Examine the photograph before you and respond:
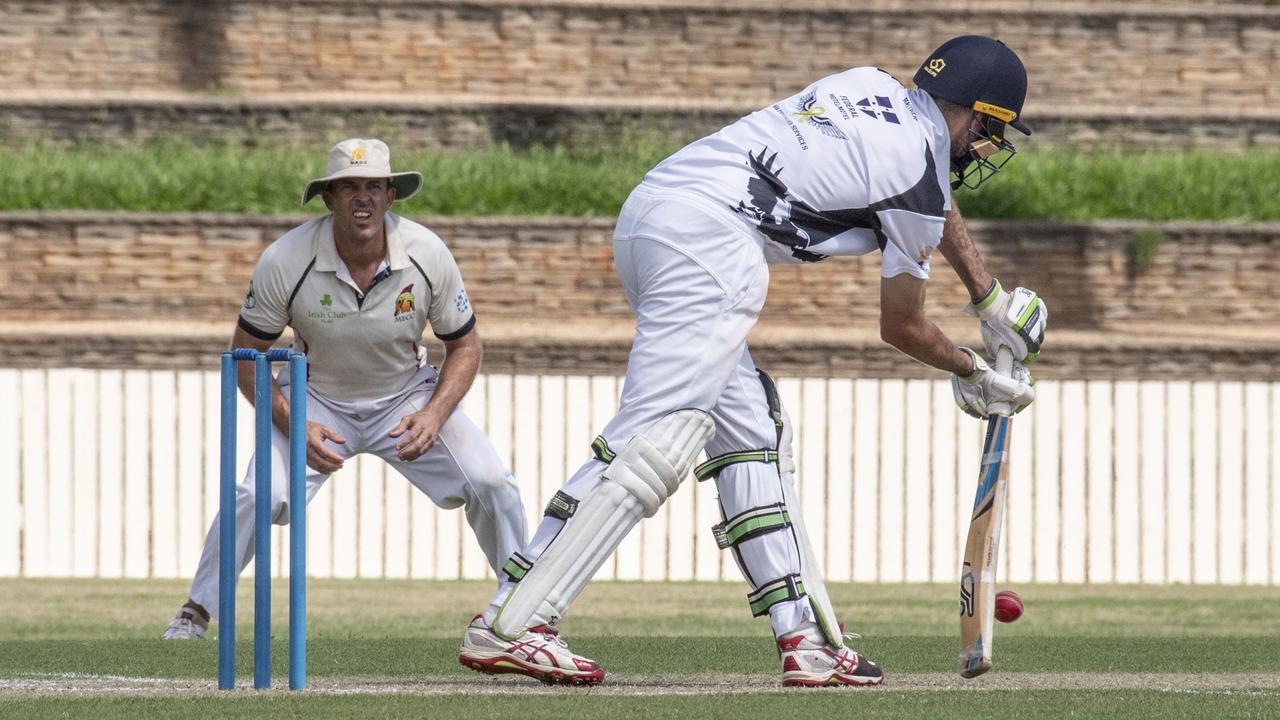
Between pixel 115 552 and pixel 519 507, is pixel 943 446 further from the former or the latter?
pixel 519 507

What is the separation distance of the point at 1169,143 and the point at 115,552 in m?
11.0

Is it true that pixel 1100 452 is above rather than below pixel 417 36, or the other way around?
below

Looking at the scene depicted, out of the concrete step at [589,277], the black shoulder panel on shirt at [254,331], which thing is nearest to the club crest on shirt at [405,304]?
the black shoulder panel on shirt at [254,331]

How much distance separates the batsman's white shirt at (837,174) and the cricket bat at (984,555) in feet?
2.24

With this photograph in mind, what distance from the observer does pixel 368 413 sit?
7727mm

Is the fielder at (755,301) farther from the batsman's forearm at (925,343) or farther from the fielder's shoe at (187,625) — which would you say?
the fielder's shoe at (187,625)

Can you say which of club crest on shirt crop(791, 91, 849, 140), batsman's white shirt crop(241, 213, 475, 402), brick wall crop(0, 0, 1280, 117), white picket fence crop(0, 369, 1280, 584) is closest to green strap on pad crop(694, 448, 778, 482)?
club crest on shirt crop(791, 91, 849, 140)

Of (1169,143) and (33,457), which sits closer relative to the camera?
(33,457)

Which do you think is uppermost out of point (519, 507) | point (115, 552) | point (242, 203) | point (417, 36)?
point (417, 36)

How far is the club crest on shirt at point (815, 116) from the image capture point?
5633mm

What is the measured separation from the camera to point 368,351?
7621 millimetres

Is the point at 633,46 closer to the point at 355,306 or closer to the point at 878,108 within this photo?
the point at 355,306

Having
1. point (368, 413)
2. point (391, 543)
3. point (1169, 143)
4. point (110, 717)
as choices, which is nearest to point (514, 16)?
point (1169, 143)

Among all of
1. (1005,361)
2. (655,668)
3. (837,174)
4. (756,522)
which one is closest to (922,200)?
(837,174)
